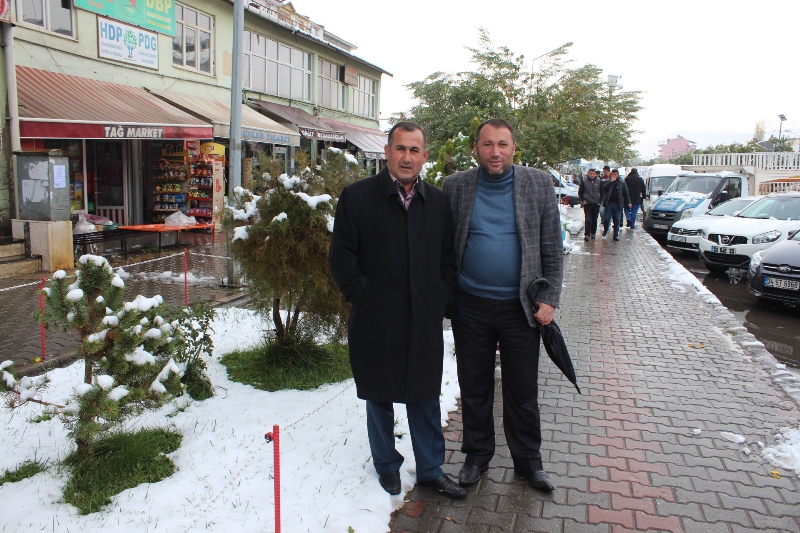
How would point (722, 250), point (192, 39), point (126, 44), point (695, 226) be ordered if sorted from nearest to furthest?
point (722, 250) < point (126, 44) < point (695, 226) < point (192, 39)

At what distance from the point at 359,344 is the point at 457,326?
653 millimetres

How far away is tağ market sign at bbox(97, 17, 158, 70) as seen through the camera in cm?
1443

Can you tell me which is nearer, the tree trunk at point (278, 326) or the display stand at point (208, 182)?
the tree trunk at point (278, 326)

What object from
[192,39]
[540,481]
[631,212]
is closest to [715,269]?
[631,212]

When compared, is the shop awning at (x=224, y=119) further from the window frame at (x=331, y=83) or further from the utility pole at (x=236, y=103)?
the window frame at (x=331, y=83)

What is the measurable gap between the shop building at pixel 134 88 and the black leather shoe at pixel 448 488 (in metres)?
4.91

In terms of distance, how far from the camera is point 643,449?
4562 mm

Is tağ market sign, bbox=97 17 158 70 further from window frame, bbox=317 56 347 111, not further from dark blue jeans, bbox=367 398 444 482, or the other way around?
dark blue jeans, bbox=367 398 444 482

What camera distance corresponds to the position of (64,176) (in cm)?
1098

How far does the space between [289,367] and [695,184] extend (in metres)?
19.2

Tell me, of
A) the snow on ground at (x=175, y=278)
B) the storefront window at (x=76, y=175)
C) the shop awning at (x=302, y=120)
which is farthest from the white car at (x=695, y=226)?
the storefront window at (x=76, y=175)

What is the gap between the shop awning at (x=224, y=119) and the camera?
15945mm

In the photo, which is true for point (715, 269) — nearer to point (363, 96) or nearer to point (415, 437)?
point (415, 437)

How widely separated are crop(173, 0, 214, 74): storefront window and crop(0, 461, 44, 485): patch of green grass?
50.1 feet
